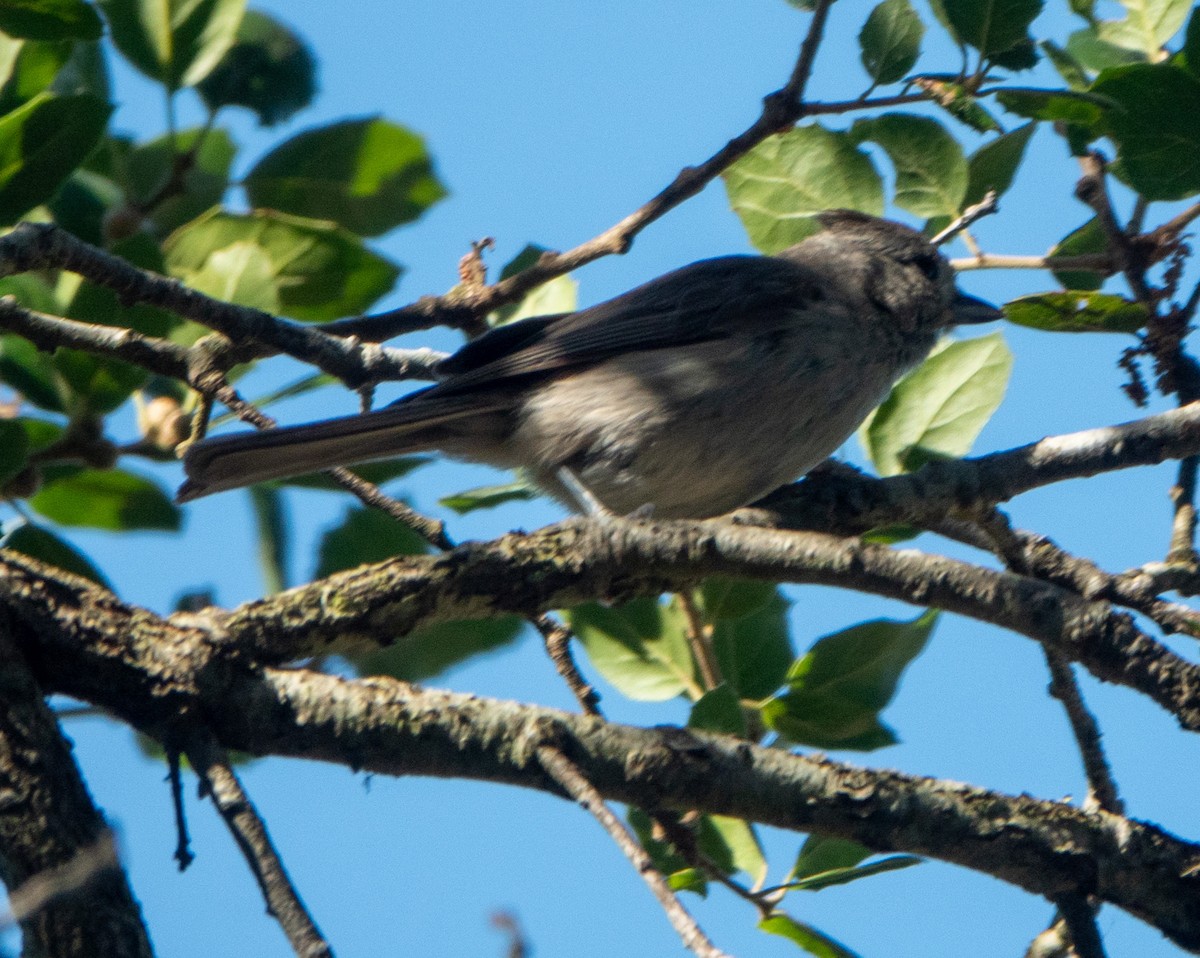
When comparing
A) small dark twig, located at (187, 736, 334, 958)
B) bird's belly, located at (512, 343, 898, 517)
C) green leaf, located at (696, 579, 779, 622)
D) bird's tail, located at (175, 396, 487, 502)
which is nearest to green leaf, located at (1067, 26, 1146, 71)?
bird's belly, located at (512, 343, 898, 517)

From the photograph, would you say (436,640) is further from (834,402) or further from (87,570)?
(834,402)

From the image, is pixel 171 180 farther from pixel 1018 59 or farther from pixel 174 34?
pixel 1018 59

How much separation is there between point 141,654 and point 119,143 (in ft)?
8.16

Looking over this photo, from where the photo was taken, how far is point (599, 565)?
2803 millimetres

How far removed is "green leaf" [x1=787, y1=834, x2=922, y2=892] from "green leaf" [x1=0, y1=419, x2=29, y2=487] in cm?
205

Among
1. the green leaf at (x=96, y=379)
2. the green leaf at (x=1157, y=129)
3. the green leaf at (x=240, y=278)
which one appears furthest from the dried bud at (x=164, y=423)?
the green leaf at (x=1157, y=129)

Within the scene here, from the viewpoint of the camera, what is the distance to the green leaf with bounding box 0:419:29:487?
321 cm

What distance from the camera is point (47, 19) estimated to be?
3178 mm

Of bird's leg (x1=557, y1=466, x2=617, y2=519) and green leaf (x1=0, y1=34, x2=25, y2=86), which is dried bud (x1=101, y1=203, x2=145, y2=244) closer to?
green leaf (x1=0, y1=34, x2=25, y2=86)

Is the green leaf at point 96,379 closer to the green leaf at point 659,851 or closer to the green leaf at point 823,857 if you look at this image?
the green leaf at point 659,851

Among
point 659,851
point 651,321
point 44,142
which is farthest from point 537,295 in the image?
point 659,851

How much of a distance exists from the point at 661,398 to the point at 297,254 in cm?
117

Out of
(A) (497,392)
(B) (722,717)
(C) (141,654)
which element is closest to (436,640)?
(A) (497,392)

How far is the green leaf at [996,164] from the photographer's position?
3.69 meters
